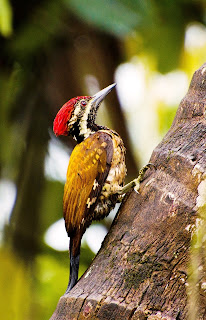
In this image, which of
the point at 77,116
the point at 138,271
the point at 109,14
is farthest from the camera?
the point at 77,116

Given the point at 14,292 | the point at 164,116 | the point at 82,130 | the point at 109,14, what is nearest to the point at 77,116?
the point at 82,130

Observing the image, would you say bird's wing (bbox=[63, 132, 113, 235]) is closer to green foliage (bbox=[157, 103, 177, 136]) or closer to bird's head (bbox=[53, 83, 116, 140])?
bird's head (bbox=[53, 83, 116, 140])

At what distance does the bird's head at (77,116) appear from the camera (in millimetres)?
3557

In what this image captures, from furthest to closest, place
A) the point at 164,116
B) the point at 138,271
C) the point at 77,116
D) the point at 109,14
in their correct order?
the point at 164,116
the point at 77,116
the point at 109,14
the point at 138,271

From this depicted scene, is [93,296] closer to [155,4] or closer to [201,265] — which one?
[201,265]

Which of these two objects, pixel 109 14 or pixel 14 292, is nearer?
pixel 109 14

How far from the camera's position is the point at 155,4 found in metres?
4.00

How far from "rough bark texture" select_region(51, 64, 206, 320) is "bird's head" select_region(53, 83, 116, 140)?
3.70 ft

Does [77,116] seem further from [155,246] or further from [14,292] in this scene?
[155,246]

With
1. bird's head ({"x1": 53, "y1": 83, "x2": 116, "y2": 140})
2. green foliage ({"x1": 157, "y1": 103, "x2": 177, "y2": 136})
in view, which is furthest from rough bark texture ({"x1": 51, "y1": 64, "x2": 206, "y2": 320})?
green foliage ({"x1": 157, "y1": 103, "x2": 177, "y2": 136})

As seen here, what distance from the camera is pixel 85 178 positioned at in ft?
10.6

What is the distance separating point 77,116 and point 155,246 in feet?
5.05

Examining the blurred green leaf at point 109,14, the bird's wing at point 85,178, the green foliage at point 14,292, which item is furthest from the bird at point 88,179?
the green foliage at point 14,292

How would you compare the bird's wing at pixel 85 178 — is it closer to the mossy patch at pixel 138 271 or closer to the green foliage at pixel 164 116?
the mossy patch at pixel 138 271
